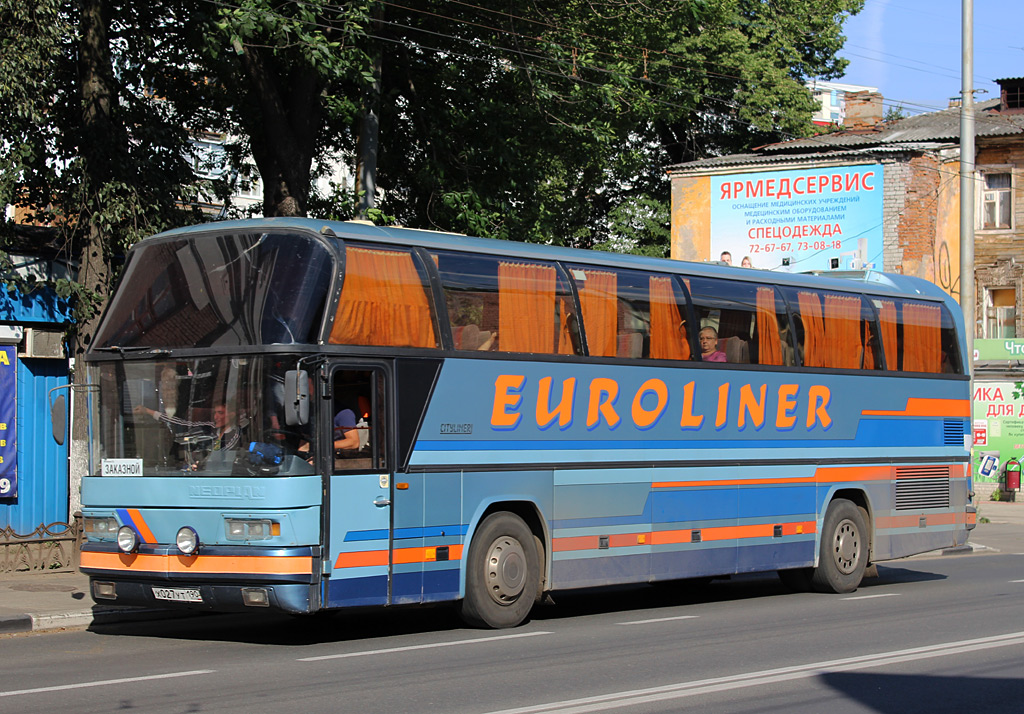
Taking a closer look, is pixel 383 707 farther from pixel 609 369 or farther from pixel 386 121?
pixel 386 121

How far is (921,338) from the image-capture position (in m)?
17.3

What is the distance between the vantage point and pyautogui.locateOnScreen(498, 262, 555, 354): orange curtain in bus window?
1239 cm

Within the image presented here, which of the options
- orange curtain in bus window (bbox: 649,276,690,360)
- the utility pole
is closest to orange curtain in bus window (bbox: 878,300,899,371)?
orange curtain in bus window (bbox: 649,276,690,360)

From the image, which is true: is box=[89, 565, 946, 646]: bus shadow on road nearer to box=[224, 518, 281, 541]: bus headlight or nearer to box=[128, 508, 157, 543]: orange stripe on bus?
box=[128, 508, 157, 543]: orange stripe on bus

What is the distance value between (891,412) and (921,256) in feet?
64.8

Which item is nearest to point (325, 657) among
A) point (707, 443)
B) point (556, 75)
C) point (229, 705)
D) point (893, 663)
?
point (229, 705)

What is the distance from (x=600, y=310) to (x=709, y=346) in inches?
70.7

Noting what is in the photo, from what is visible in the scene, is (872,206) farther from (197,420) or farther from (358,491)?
(197,420)

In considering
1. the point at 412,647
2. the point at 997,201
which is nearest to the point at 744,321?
the point at 412,647

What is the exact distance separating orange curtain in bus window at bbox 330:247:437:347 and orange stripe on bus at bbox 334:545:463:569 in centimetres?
174

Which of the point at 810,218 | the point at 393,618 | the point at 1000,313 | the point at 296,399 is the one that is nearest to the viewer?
the point at 296,399

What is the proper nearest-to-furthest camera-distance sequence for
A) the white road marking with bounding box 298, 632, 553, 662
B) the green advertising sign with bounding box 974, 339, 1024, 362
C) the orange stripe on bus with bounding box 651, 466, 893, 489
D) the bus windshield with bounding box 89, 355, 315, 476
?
the white road marking with bounding box 298, 632, 553, 662
the bus windshield with bounding box 89, 355, 315, 476
the orange stripe on bus with bounding box 651, 466, 893, 489
the green advertising sign with bounding box 974, 339, 1024, 362

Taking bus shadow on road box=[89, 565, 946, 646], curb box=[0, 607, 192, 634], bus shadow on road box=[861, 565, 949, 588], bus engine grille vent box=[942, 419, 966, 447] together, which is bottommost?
bus shadow on road box=[861, 565, 949, 588]

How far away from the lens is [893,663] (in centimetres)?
1002
